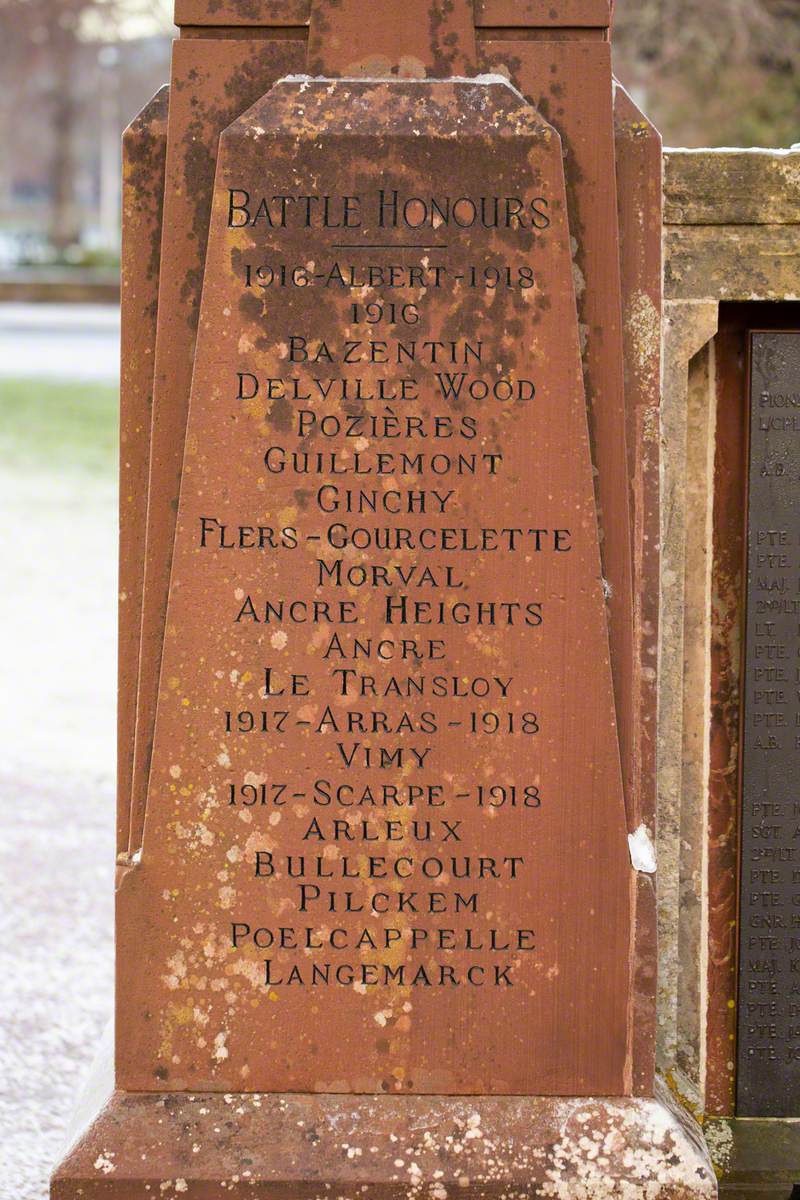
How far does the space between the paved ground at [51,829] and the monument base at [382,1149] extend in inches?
28.2

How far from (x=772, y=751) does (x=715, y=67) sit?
15403mm

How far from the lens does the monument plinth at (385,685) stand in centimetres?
262

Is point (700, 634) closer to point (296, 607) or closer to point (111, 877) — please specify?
point (296, 607)

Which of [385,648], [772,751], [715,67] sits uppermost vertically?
[715,67]

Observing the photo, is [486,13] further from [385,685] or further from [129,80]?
[129,80]

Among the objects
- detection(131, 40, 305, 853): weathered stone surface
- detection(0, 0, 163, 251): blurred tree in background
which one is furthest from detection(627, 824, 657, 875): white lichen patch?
detection(0, 0, 163, 251): blurred tree in background

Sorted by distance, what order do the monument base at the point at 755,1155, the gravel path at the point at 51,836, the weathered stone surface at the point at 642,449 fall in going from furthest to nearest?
the gravel path at the point at 51,836 → the monument base at the point at 755,1155 → the weathered stone surface at the point at 642,449

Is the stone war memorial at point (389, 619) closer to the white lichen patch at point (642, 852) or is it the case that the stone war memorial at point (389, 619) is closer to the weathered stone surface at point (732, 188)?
the white lichen patch at point (642, 852)

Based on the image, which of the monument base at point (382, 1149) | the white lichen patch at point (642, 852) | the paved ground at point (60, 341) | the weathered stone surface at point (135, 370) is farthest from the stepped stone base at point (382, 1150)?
the paved ground at point (60, 341)

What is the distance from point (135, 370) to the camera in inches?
108

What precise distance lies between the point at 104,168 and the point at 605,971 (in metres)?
63.1

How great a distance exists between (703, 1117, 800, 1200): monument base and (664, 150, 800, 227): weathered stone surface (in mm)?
2041

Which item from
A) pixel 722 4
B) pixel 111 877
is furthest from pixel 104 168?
pixel 111 877

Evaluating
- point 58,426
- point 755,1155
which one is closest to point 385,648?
point 755,1155
